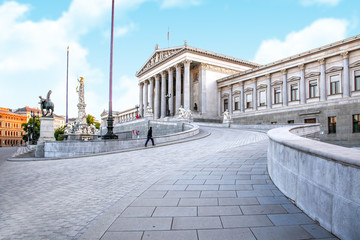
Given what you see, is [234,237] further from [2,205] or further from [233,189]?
[2,205]

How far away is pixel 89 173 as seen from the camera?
342 inches

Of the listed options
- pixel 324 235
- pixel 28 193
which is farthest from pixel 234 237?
pixel 28 193

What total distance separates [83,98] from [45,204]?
84.4ft

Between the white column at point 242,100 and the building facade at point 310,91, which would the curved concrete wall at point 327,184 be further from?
the white column at point 242,100

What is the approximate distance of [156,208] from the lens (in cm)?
453

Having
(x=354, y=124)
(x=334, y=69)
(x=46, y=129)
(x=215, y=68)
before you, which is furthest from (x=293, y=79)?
(x=46, y=129)

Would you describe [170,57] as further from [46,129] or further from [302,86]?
[46,129]

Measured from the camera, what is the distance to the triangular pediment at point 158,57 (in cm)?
5317

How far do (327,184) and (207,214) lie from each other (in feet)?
6.11

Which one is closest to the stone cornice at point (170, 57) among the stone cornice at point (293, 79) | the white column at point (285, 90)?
the white column at point (285, 90)

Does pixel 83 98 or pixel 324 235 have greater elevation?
pixel 83 98

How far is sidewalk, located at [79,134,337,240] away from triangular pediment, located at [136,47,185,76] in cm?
4584

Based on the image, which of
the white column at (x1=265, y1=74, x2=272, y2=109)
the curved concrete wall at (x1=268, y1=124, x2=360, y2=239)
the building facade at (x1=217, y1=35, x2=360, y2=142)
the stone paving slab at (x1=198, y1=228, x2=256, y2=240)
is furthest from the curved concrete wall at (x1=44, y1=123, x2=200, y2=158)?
the white column at (x1=265, y1=74, x2=272, y2=109)

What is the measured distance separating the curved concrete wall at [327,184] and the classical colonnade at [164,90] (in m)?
40.7
